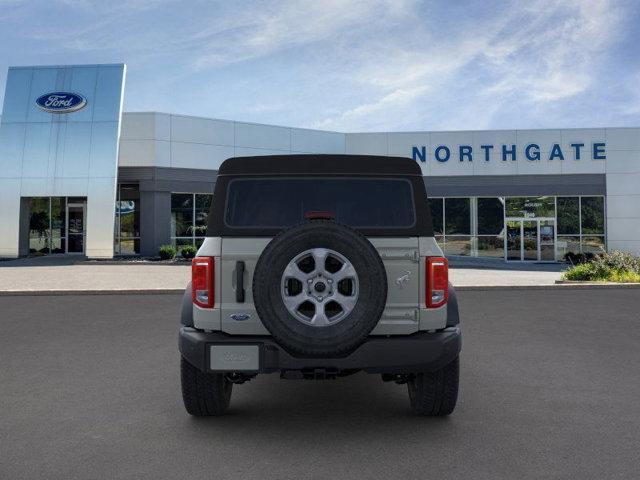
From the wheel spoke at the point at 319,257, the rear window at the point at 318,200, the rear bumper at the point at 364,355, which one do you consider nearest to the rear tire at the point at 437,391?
the rear bumper at the point at 364,355

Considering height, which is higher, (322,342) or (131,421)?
(322,342)

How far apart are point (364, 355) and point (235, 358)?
2.91 feet

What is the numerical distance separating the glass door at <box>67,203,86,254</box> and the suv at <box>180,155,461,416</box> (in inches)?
1116

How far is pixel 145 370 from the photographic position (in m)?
6.55

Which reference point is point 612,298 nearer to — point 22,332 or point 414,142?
point 22,332

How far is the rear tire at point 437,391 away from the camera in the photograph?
454cm

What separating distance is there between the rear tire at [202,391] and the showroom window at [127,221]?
87.0 ft

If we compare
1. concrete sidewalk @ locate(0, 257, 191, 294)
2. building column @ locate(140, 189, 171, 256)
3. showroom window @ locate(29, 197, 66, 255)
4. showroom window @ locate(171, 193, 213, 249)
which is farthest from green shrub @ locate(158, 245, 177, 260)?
showroom window @ locate(29, 197, 66, 255)

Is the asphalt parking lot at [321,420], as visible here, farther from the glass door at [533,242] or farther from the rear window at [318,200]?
the glass door at [533,242]

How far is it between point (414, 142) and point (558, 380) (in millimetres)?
26756

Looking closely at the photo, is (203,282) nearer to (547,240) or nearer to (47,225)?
(47,225)

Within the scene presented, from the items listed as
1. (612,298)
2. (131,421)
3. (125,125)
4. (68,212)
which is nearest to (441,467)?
(131,421)

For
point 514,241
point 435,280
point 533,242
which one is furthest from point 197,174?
point 435,280

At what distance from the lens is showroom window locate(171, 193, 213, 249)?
1174 inches
